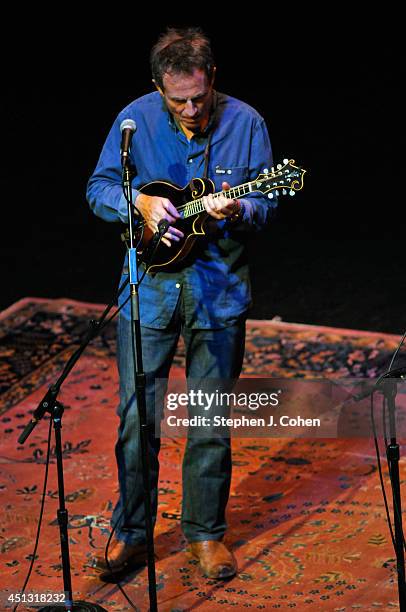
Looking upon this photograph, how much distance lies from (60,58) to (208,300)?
6713mm

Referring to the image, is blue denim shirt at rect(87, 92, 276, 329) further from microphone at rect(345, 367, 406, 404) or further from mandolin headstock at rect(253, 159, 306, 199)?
microphone at rect(345, 367, 406, 404)

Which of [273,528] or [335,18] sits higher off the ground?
[335,18]

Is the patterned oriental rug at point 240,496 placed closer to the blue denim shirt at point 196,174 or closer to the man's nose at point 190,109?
the blue denim shirt at point 196,174

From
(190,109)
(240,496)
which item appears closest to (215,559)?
(240,496)

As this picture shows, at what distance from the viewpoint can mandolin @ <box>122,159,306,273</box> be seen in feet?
14.1

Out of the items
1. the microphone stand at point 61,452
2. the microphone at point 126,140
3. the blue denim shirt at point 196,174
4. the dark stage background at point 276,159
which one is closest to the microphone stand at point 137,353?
the microphone at point 126,140

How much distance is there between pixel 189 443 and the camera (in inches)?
186

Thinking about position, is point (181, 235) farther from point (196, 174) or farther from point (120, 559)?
point (120, 559)

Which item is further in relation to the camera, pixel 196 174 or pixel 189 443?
pixel 189 443

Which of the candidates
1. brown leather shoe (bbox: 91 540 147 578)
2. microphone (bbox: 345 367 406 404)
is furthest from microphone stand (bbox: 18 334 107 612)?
microphone (bbox: 345 367 406 404)

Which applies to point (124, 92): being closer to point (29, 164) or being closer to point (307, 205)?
point (29, 164)

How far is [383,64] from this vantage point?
9.91 metres

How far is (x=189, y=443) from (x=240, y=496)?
78 cm

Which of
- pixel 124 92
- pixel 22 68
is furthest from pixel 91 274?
pixel 22 68
